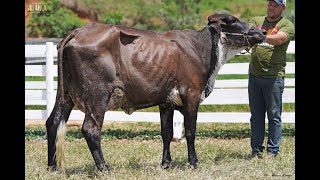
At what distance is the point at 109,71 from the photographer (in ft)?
23.1

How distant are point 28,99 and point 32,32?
13.5 m

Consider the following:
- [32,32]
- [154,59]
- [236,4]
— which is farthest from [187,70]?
[236,4]

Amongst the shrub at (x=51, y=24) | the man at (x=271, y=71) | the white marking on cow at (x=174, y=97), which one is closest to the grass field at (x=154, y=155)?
the man at (x=271, y=71)

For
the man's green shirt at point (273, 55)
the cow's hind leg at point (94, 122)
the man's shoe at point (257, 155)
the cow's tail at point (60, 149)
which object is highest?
the man's green shirt at point (273, 55)

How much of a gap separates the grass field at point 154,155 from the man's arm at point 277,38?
5.32 ft

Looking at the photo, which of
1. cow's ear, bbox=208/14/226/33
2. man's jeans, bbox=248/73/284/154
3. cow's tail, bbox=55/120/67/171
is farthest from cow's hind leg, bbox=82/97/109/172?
man's jeans, bbox=248/73/284/154

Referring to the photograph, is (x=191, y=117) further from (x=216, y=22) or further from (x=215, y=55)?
(x=216, y=22)

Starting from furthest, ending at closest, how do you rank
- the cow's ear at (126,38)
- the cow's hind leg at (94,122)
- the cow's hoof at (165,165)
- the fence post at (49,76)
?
the fence post at (49,76), the cow's hoof at (165,165), the cow's ear at (126,38), the cow's hind leg at (94,122)

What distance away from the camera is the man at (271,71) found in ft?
27.2

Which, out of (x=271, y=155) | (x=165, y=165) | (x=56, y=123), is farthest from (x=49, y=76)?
(x=271, y=155)

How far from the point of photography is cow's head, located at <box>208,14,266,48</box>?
7.84m

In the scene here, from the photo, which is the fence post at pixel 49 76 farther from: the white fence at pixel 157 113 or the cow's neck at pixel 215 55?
the cow's neck at pixel 215 55

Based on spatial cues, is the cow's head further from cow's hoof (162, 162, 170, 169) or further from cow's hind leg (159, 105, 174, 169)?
cow's hoof (162, 162, 170, 169)
